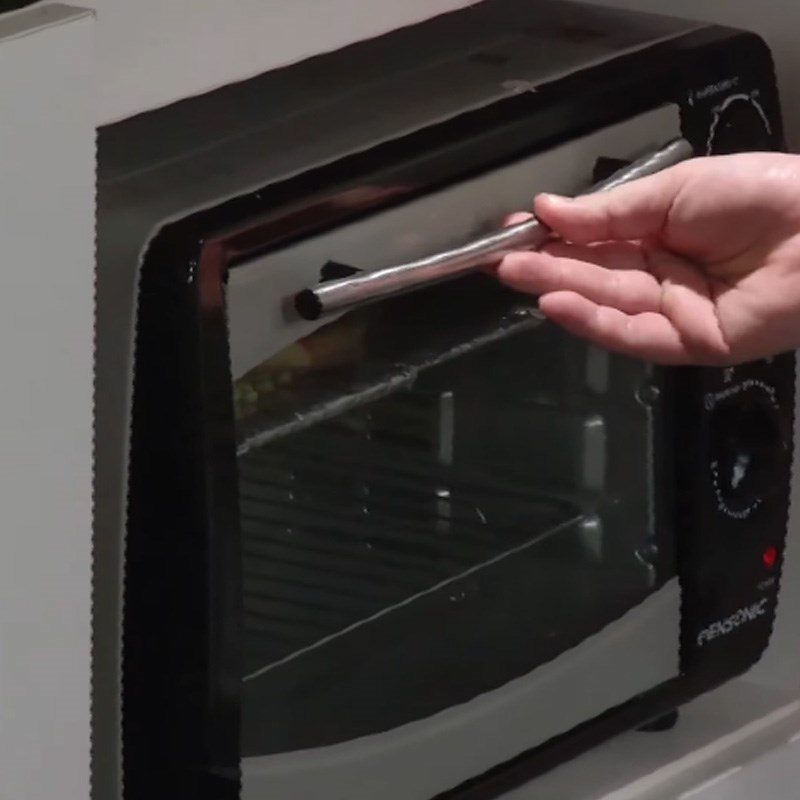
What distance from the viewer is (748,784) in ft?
3.59

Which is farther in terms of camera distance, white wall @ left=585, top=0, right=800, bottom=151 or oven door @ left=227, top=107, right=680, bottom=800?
white wall @ left=585, top=0, right=800, bottom=151

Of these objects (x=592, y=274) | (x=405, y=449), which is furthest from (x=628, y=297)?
(x=405, y=449)

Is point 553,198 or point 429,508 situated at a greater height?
point 553,198

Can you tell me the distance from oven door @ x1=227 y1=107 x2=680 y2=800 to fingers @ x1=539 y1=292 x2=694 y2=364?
6cm

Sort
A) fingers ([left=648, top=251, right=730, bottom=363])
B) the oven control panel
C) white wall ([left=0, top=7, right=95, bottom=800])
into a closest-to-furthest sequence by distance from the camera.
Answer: white wall ([left=0, top=7, right=95, bottom=800]) → fingers ([left=648, top=251, right=730, bottom=363]) → the oven control panel

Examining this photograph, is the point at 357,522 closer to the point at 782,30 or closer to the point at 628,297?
the point at 628,297

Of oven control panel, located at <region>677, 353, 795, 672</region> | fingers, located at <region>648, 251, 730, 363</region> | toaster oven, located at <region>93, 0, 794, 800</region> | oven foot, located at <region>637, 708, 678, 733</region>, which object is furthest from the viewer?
oven foot, located at <region>637, 708, 678, 733</region>

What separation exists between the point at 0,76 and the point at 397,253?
255 millimetres

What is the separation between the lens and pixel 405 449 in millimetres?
898

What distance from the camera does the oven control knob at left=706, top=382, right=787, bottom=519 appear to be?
3.29 ft

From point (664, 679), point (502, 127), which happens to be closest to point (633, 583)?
point (664, 679)

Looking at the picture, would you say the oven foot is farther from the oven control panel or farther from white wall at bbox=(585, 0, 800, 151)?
white wall at bbox=(585, 0, 800, 151)

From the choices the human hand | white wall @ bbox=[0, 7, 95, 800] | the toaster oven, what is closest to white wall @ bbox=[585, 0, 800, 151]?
the toaster oven

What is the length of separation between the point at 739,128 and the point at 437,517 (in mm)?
268
